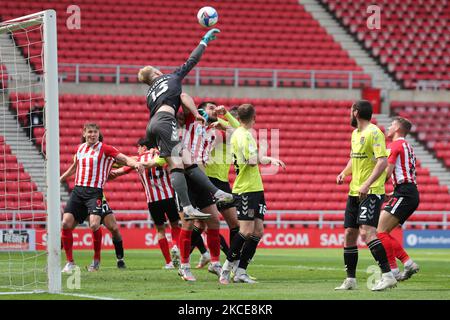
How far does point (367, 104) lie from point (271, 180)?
1687 centimetres

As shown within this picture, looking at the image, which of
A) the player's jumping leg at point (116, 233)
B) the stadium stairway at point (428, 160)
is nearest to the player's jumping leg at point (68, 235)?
the player's jumping leg at point (116, 233)

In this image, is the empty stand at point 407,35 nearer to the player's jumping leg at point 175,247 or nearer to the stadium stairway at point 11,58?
the stadium stairway at point 11,58

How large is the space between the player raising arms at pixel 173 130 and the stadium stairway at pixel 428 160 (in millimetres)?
18858

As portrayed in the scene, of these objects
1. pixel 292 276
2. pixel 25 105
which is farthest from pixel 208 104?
pixel 25 105

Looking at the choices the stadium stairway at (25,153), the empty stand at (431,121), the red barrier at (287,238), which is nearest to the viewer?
the stadium stairway at (25,153)

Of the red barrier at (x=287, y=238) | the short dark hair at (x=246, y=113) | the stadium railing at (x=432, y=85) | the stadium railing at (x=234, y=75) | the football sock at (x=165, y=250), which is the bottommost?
the red barrier at (x=287, y=238)

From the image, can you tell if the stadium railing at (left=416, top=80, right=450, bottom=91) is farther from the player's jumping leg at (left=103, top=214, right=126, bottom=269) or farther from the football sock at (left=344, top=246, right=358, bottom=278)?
the football sock at (left=344, top=246, right=358, bottom=278)

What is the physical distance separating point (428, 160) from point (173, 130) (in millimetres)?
19920

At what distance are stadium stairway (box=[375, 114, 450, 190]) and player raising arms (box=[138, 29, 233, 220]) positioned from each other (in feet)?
61.9

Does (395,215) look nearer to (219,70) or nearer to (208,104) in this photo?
(208,104)

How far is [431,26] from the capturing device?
33.3 meters

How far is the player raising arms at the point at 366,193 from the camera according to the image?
33.2 ft

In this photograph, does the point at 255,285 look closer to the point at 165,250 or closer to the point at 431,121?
the point at 165,250

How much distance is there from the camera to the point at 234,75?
29438 millimetres
